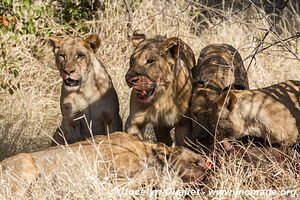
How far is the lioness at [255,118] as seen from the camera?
6.30 meters

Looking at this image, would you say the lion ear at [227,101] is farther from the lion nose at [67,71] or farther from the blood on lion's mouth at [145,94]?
the lion nose at [67,71]

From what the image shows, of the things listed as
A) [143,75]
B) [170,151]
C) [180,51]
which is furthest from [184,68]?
[170,151]

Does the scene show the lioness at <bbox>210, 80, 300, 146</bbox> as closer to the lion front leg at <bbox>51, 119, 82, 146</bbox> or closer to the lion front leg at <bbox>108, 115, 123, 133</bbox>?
the lion front leg at <bbox>108, 115, 123, 133</bbox>

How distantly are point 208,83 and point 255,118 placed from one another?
2.20 ft

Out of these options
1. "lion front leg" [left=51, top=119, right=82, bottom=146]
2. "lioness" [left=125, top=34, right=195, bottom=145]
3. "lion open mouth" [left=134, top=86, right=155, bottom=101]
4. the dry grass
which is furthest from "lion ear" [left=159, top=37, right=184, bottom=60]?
"lion front leg" [left=51, top=119, right=82, bottom=146]

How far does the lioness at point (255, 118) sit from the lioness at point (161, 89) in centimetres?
62

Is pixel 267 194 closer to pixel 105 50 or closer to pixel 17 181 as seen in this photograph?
pixel 17 181

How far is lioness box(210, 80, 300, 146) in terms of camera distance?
6305 mm

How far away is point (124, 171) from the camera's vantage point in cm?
582

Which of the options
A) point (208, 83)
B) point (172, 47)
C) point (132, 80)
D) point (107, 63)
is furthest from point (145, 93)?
point (107, 63)

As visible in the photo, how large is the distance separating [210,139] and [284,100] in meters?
0.74

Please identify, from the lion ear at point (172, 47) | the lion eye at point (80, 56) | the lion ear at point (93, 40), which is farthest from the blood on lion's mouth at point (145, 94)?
the lion ear at point (93, 40)

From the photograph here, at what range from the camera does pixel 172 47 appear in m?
6.78

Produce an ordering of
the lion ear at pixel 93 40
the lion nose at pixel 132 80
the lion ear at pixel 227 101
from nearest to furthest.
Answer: the lion ear at pixel 227 101 < the lion nose at pixel 132 80 < the lion ear at pixel 93 40
